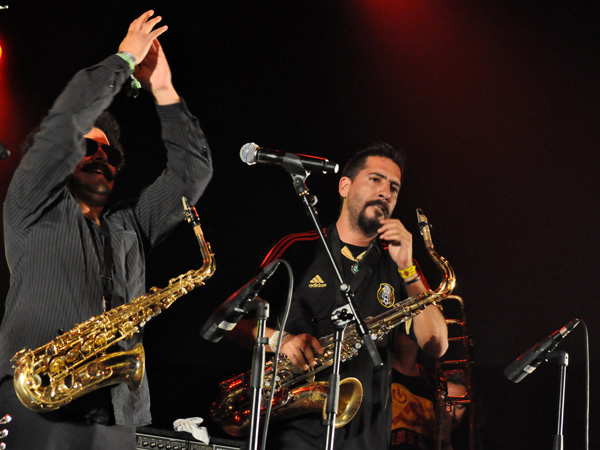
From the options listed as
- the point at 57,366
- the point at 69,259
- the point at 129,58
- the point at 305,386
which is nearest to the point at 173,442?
the point at 305,386

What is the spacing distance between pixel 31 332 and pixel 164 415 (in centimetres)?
215

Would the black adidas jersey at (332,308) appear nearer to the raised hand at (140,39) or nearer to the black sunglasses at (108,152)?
the black sunglasses at (108,152)

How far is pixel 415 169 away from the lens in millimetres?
5215

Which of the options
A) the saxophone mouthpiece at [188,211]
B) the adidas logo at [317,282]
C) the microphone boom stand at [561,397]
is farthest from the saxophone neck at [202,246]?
the microphone boom stand at [561,397]

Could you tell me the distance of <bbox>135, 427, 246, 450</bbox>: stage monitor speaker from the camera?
354 cm

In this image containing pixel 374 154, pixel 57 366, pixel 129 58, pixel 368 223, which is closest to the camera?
pixel 57 366

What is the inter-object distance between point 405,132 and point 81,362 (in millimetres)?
3302

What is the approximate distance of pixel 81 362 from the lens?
2.74 metres

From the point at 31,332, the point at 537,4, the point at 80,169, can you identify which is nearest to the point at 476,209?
the point at 537,4

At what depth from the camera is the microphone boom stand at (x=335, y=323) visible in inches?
103

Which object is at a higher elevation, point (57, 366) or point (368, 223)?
point (368, 223)

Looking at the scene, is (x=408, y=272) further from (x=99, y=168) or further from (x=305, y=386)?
(x=99, y=168)

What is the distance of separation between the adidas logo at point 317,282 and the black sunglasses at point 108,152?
4.35 ft

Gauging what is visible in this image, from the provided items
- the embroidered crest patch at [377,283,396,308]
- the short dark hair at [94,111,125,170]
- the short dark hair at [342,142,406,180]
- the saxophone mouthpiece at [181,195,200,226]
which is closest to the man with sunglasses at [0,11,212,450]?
the saxophone mouthpiece at [181,195,200,226]
